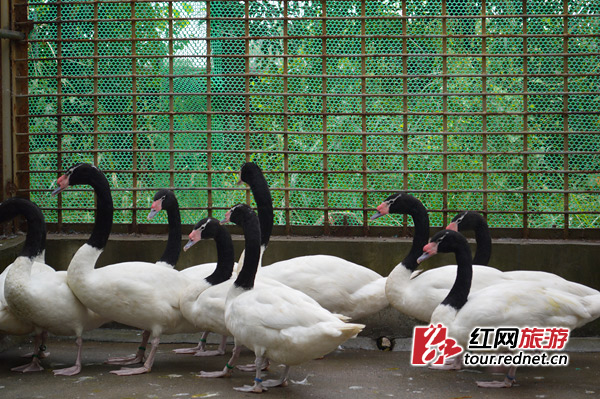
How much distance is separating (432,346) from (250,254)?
5.58 ft

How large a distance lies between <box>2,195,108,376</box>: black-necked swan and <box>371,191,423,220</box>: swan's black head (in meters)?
2.77

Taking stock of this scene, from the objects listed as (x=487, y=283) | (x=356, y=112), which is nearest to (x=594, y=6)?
(x=356, y=112)

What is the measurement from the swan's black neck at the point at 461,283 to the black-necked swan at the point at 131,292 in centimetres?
223

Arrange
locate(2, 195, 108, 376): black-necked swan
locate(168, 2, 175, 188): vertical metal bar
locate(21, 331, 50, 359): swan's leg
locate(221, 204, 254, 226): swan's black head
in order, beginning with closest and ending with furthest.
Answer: locate(221, 204, 254, 226): swan's black head → locate(2, 195, 108, 376): black-necked swan → locate(21, 331, 50, 359): swan's leg → locate(168, 2, 175, 188): vertical metal bar

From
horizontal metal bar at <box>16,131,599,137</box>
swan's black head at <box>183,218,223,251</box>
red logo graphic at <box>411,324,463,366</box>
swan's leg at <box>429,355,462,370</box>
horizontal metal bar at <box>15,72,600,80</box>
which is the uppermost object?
horizontal metal bar at <box>15,72,600,80</box>

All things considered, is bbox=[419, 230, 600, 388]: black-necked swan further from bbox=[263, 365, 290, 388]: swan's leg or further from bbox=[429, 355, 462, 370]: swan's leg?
bbox=[263, 365, 290, 388]: swan's leg

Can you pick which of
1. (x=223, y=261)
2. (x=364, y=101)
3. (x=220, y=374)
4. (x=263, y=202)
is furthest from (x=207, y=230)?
(x=364, y=101)

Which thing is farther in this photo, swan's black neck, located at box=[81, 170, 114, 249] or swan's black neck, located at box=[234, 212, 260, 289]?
swan's black neck, located at box=[81, 170, 114, 249]

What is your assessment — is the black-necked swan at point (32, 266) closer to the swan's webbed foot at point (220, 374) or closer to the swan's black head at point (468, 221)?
the swan's webbed foot at point (220, 374)

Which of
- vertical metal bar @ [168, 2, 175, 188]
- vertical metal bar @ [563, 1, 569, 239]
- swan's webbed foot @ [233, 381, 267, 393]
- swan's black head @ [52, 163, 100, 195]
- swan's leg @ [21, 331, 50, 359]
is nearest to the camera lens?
swan's webbed foot @ [233, 381, 267, 393]

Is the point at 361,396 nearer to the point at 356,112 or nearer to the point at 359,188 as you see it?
the point at 359,188

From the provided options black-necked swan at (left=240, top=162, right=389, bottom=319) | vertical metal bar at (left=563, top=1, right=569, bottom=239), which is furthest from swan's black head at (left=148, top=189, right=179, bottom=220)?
vertical metal bar at (left=563, top=1, right=569, bottom=239)

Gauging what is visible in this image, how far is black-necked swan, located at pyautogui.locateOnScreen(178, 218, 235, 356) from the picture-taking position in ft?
19.1

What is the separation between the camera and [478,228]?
670 cm
